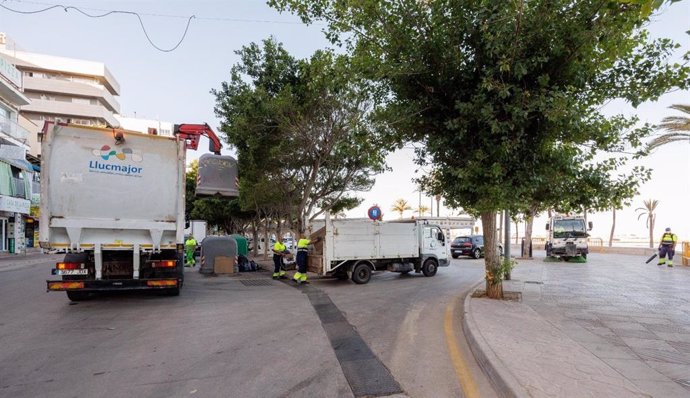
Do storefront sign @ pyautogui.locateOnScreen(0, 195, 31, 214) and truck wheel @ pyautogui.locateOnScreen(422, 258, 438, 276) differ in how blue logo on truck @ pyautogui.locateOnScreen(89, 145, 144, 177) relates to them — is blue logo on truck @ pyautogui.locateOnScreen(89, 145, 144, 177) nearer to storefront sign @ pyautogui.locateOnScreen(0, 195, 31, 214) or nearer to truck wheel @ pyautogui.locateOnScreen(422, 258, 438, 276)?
truck wheel @ pyautogui.locateOnScreen(422, 258, 438, 276)

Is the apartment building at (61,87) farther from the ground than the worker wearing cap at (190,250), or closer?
farther from the ground

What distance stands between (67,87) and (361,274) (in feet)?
168

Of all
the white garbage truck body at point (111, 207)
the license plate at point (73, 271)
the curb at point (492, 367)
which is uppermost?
the white garbage truck body at point (111, 207)

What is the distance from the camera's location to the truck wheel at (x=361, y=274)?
1434cm

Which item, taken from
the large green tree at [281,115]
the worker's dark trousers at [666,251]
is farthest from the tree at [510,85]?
the worker's dark trousers at [666,251]

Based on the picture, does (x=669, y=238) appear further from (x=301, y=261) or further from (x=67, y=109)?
(x=67, y=109)

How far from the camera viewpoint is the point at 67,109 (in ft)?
165

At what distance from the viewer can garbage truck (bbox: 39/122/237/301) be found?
29.6ft

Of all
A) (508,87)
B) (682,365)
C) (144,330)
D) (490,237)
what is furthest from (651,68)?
(144,330)

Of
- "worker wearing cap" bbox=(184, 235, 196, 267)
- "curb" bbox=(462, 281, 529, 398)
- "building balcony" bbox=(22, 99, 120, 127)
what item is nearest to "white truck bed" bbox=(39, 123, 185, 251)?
"curb" bbox=(462, 281, 529, 398)

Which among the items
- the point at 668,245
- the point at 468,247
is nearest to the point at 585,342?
the point at 668,245

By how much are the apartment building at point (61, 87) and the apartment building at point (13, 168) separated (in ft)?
45.6

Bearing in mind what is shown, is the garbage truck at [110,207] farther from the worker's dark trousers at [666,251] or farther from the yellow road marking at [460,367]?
the worker's dark trousers at [666,251]

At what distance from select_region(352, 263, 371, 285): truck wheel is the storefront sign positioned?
2684cm
